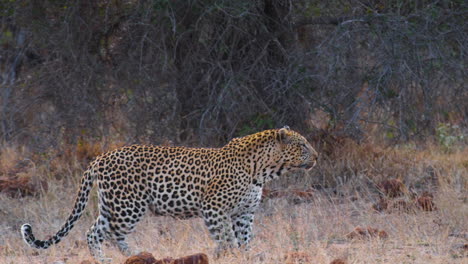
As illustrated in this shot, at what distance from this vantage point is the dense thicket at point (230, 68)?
9.65m

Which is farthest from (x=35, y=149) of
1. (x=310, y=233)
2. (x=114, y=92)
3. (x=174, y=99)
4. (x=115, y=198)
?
(x=310, y=233)

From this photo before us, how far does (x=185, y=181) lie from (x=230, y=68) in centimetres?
300

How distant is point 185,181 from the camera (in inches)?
Result: 308

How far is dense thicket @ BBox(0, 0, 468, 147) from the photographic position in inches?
380

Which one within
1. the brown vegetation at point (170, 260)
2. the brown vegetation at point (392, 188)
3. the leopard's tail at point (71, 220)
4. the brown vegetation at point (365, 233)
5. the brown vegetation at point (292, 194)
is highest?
the brown vegetation at point (170, 260)

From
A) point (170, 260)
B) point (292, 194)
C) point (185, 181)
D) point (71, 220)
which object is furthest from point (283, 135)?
point (292, 194)

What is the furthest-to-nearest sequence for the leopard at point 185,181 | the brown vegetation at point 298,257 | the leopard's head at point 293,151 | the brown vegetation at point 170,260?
1. the leopard's head at point 293,151
2. the leopard at point 185,181
3. the brown vegetation at point 298,257
4. the brown vegetation at point 170,260

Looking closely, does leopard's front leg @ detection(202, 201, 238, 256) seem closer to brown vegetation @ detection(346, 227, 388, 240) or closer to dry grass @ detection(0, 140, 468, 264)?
dry grass @ detection(0, 140, 468, 264)

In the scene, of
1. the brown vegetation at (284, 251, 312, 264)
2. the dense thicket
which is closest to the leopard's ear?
the brown vegetation at (284, 251, 312, 264)

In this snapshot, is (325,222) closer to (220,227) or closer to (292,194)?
(220,227)

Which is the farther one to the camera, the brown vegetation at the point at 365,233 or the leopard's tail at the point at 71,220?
the brown vegetation at the point at 365,233

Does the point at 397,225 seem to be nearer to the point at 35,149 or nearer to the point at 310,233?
the point at 310,233

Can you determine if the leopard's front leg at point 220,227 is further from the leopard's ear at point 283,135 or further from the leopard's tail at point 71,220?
the leopard's tail at point 71,220

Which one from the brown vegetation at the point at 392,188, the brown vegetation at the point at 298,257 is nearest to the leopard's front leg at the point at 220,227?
the brown vegetation at the point at 298,257
